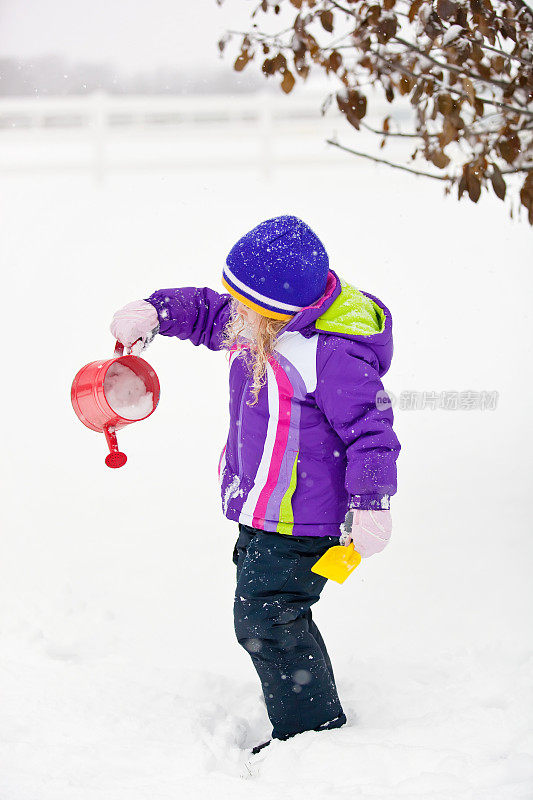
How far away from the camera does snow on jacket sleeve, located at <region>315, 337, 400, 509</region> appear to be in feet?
6.14

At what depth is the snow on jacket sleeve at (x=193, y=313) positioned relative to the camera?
228cm

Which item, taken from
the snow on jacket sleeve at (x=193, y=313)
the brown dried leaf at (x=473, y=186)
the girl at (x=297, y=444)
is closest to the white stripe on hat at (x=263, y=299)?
the girl at (x=297, y=444)

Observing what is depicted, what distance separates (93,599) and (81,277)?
5.11 m

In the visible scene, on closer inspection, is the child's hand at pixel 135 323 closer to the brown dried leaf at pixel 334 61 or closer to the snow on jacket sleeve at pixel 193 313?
the snow on jacket sleeve at pixel 193 313

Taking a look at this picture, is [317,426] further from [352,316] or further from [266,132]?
[266,132]

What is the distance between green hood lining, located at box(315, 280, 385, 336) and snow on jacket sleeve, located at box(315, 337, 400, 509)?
3 centimetres

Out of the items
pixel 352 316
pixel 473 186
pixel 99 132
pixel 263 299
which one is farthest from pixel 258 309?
pixel 99 132

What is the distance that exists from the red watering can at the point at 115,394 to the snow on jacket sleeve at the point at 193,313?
0.16m

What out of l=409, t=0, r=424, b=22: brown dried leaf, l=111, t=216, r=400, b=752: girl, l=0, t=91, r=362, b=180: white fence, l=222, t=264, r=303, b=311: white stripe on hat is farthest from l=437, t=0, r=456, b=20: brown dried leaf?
l=0, t=91, r=362, b=180: white fence

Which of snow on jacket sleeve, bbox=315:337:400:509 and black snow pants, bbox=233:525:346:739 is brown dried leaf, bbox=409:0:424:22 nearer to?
snow on jacket sleeve, bbox=315:337:400:509

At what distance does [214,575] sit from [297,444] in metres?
1.37

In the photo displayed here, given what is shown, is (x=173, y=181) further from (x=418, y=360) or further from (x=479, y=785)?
(x=479, y=785)

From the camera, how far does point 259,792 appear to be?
5.78 feet

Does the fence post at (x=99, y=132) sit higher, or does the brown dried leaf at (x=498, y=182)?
the brown dried leaf at (x=498, y=182)
